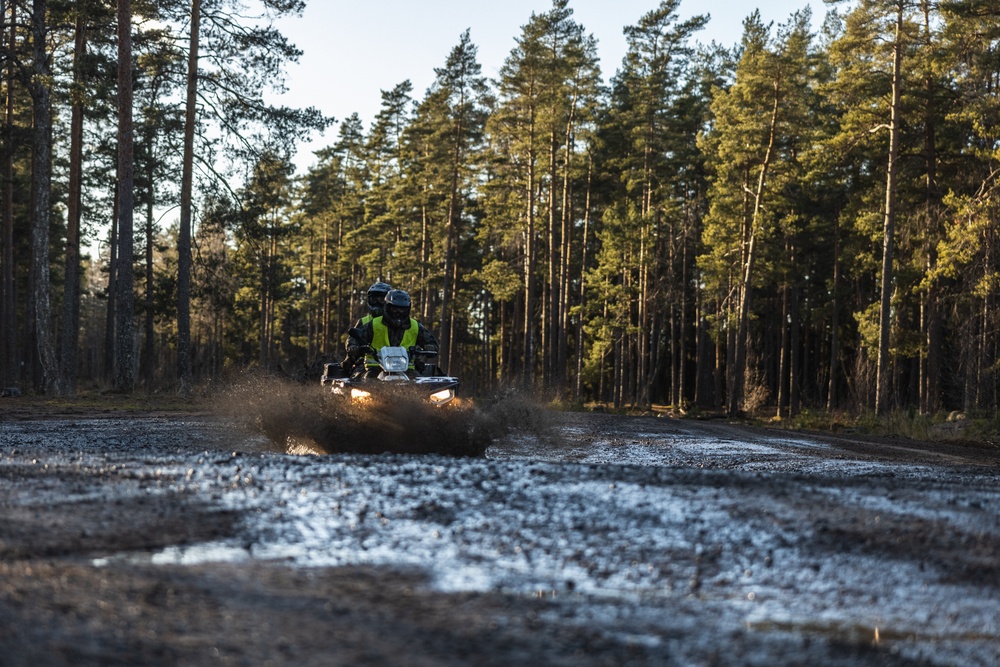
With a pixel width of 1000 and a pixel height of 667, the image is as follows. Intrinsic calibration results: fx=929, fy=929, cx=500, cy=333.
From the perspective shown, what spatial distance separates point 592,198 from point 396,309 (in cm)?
4909

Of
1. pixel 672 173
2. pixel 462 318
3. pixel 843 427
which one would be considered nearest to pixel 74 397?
pixel 843 427

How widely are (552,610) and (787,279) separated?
48.4m

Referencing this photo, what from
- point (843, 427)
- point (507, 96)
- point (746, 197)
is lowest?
point (843, 427)

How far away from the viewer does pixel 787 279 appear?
1961 inches

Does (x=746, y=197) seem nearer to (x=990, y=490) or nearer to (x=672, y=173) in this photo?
(x=672, y=173)

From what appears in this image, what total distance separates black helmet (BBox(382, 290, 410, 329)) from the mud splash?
1.25 meters

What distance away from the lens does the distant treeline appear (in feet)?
93.0

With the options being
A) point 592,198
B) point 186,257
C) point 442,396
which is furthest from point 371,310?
point 592,198

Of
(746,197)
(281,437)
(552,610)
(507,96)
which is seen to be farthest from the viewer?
(507,96)

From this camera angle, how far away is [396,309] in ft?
39.2

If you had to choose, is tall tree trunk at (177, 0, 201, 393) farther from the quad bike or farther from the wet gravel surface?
the wet gravel surface

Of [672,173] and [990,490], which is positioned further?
[672,173]

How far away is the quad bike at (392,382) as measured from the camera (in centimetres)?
1084

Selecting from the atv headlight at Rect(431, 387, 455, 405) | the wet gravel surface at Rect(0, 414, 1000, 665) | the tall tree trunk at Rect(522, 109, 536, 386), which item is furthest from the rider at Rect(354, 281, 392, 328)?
the tall tree trunk at Rect(522, 109, 536, 386)
